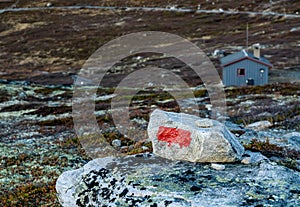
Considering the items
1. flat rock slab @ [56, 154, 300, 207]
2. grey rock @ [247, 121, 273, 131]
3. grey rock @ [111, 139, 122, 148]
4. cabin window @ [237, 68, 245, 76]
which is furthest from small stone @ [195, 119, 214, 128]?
cabin window @ [237, 68, 245, 76]

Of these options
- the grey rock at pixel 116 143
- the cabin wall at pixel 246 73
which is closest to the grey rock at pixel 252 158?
the grey rock at pixel 116 143

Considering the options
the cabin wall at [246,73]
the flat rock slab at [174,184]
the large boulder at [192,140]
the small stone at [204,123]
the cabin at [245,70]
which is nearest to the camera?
the flat rock slab at [174,184]

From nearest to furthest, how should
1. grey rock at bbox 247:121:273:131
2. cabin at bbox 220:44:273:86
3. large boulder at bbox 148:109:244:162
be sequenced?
large boulder at bbox 148:109:244:162, grey rock at bbox 247:121:273:131, cabin at bbox 220:44:273:86

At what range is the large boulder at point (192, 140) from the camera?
8.83 m

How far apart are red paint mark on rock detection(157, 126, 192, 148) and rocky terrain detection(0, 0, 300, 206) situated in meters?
1.15

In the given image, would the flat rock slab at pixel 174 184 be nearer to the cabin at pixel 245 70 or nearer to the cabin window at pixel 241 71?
the cabin at pixel 245 70

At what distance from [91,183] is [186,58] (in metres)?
74.3

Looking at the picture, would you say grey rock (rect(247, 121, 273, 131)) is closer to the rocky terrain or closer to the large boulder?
the rocky terrain

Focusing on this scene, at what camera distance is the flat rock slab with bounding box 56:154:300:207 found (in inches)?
294

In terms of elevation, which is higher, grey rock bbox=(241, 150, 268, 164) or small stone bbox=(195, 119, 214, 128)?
small stone bbox=(195, 119, 214, 128)

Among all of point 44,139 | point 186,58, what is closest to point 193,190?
point 44,139

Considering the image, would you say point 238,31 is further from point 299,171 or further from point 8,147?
point 299,171

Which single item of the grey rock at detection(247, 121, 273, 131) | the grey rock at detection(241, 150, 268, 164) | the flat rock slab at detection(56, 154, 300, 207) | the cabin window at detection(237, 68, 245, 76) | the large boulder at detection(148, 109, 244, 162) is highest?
the large boulder at detection(148, 109, 244, 162)

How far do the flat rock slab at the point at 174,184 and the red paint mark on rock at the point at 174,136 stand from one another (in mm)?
475
